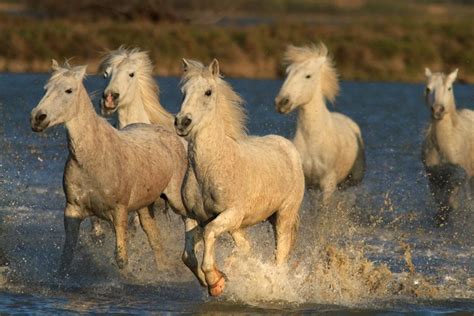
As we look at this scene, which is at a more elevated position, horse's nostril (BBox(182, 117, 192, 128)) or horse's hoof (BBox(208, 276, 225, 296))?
horse's nostril (BBox(182, 117, 192, 128))

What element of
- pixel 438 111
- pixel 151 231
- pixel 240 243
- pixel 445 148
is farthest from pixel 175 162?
pixel 445 148

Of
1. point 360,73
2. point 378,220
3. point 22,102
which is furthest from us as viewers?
point 360,73

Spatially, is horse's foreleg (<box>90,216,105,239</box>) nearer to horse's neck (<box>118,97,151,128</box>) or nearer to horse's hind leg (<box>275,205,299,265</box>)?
horse's neck (<box>118,97,151,128</box>)

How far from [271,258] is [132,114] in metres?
2.54

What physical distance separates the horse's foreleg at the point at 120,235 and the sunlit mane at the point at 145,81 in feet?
7.64

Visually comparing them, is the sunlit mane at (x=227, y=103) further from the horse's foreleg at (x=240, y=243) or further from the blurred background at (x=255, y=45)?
the blurred background at (x=255, y=45)

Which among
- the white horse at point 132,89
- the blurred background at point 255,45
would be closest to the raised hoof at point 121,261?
the white horse at point 132,89

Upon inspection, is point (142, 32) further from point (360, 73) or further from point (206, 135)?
point (206, 135)

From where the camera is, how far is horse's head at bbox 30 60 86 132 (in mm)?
9250

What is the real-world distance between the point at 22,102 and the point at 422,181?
10693mm

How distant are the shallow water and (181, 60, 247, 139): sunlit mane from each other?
0.96 metres

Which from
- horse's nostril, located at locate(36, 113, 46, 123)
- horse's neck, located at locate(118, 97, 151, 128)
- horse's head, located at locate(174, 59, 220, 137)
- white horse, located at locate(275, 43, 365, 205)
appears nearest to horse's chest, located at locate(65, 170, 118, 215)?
horse's nostril, located at locate(36, 113, 46, 123)

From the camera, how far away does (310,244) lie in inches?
457

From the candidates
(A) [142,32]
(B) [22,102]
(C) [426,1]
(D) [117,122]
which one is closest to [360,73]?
(A) [142,32]
